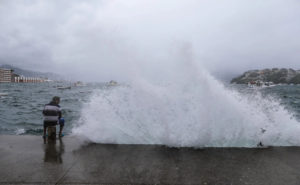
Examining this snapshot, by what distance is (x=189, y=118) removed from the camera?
6.00 metres

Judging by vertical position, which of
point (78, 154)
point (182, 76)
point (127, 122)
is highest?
point (182, 76)

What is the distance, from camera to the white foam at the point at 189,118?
5.63m

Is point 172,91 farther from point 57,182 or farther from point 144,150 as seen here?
point 57,182

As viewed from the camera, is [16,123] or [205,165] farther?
[16,123]

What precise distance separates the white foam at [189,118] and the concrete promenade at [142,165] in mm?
595

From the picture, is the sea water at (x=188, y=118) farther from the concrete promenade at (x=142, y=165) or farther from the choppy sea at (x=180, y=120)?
the concrete promenade at (x=142, y=165)

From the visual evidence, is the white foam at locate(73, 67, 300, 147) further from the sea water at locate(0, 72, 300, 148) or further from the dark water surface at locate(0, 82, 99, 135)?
the dark water surface at locate(0, 82, 99, 135)

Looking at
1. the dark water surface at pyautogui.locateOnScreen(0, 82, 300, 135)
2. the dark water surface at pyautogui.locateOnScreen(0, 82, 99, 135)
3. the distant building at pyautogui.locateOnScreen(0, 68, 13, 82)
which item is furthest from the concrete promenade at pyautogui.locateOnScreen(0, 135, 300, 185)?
the distant building at pyautogui.locateOnScreen(0, 68, 13, 82)

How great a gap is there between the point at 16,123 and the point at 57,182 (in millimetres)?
12174

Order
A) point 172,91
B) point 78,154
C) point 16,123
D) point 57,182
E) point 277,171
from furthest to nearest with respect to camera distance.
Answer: point 16,123, point 172,91, point 78,154, point 277,171, point 57,182

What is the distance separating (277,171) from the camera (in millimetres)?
3768

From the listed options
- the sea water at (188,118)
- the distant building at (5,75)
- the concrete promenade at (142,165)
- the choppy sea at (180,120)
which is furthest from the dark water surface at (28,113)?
the distant building at (5,75)

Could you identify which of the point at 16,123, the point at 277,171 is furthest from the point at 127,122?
the point at 16,123

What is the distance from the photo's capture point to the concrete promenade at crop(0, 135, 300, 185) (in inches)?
134
